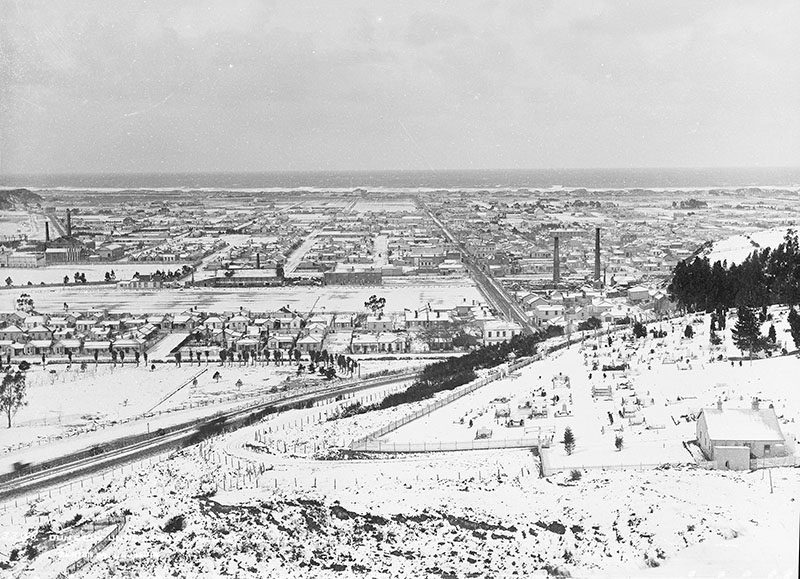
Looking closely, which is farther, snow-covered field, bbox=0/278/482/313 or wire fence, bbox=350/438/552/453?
snow-covered field, bbox=0/278/482/313

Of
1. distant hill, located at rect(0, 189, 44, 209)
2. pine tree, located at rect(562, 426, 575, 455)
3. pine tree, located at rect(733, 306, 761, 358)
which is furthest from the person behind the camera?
distant hill, located at rect(0, 189, 44, 209)

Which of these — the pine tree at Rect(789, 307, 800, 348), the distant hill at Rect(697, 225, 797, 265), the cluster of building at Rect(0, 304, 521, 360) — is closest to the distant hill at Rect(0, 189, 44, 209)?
the cluster of building at Rect(0, 304, 521, 360)

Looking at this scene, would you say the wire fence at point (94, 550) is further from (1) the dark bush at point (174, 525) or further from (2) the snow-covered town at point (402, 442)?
(1) the dark bush at point (174, 525)

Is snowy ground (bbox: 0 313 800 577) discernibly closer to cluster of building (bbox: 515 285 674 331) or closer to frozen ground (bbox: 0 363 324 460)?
frozen ground (bbox: 0 363 324 460)

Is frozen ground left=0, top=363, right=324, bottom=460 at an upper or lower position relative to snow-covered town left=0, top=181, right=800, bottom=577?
lower

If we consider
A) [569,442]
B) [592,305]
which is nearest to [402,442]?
[569,442]

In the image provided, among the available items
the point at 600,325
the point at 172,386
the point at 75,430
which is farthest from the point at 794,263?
the point at 75,430
